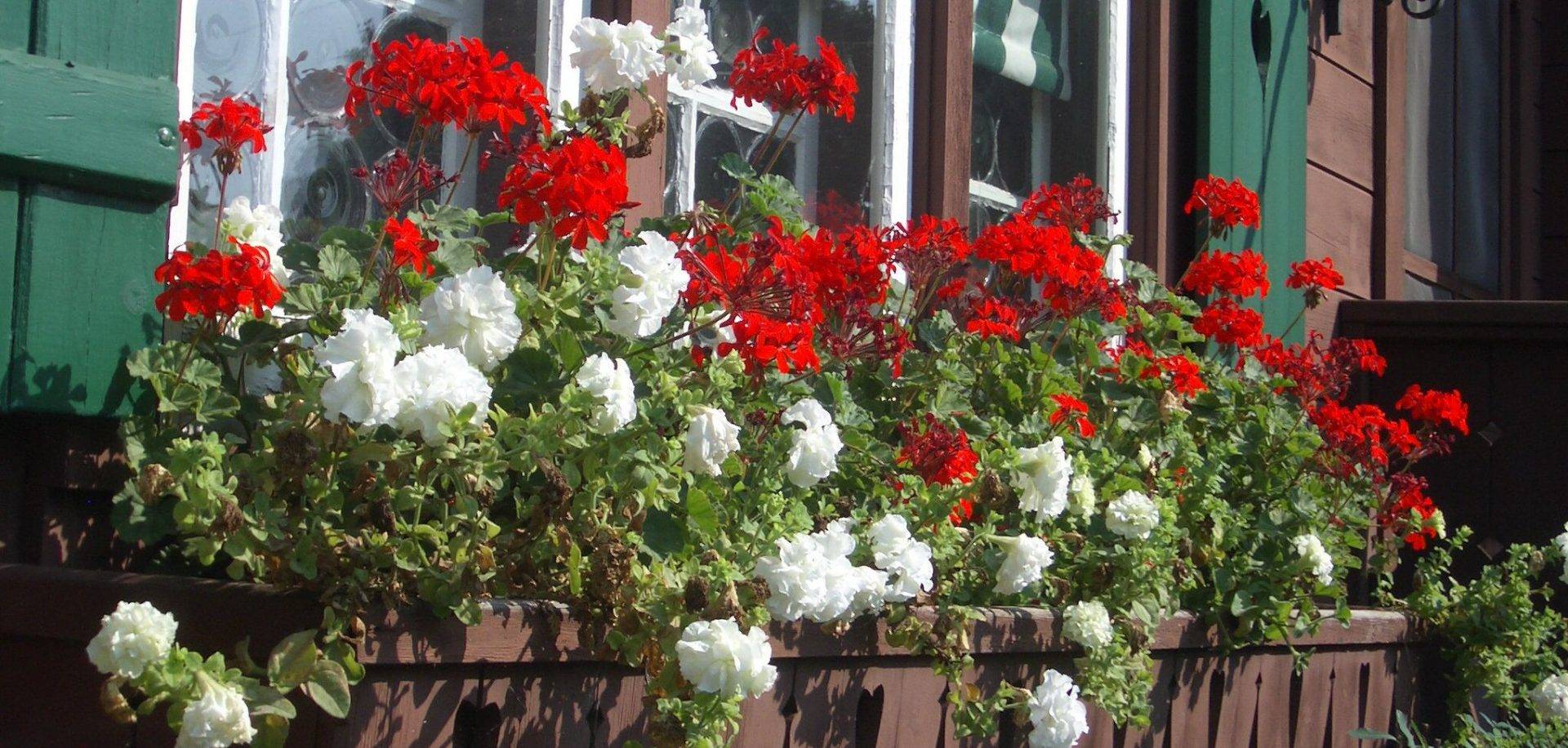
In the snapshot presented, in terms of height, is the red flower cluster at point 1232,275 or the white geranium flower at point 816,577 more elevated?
the red flower cluster at point 1232,275

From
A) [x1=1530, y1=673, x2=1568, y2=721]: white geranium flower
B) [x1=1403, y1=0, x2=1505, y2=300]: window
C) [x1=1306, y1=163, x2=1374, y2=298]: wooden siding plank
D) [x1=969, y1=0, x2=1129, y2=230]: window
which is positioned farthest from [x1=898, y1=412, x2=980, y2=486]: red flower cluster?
[x1=1403, y1=0, x2=1505, y2=300]: window

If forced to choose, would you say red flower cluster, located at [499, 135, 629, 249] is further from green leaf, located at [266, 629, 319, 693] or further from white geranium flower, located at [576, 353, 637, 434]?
green leaf, located at [266, 629, 319, 693]

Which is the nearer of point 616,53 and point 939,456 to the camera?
point 616,53

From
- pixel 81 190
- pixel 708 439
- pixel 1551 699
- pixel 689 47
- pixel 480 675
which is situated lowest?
pixel 1551 699

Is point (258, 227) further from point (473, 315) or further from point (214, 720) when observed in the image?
point (214, 720)

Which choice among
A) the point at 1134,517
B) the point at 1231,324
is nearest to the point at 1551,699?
the point at 1231,324

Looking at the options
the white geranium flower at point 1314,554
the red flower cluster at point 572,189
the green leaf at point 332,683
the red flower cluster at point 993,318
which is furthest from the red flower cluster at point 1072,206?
the green leaf at point 332,683

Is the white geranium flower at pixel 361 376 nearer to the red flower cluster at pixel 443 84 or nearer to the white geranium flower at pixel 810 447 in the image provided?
the red flower cluster at pixel 443 84

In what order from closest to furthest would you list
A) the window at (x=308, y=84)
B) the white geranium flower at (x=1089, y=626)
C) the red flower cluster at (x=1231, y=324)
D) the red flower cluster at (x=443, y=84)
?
the red flower cluster at (x=443, y=84), the window at (x=308, y=84), the white geranium flower at (x=1089, y=626), the red flower cluster at (x=1231, y=324)

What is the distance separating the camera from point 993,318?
92.0 inches

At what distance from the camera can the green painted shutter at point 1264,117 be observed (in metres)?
3.51

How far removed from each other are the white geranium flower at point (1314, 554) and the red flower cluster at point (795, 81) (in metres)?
1.11

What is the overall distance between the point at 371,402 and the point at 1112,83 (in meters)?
2.39

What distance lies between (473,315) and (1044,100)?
2.11 metres
